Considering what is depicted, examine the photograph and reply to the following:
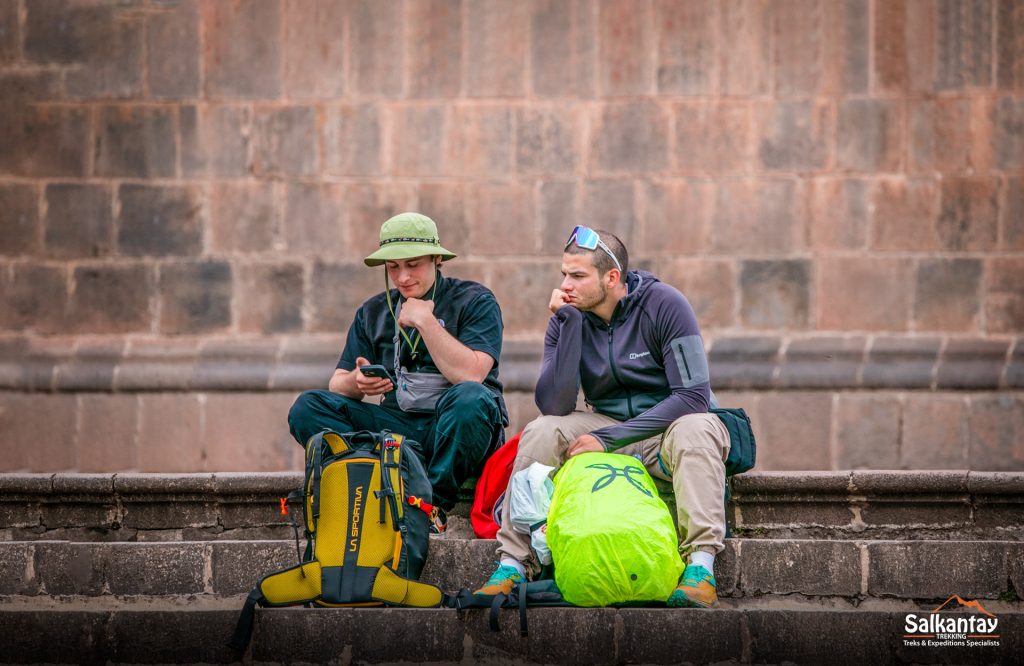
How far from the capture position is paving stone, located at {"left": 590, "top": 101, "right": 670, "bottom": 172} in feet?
27.2

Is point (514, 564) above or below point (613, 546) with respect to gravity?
below

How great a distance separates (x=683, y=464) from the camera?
488cm

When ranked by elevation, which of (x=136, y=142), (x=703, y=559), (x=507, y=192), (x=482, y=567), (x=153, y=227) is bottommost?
(x=482, y=567)

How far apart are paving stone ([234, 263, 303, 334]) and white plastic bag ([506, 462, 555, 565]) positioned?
366 centimetres

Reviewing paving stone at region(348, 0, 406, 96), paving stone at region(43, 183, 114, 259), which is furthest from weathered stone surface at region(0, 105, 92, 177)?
paving stone at region(348, 0, 406, 96)

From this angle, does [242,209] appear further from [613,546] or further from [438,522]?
[613,546]

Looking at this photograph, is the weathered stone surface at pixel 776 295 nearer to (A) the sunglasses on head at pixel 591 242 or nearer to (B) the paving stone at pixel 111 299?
(A) the sunglasses on head at pixel 591 242

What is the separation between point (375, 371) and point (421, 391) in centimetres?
23

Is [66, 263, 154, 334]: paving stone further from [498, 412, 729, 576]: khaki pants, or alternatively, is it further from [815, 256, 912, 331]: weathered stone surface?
[815, 256, 912, 331]: weathered stone surface

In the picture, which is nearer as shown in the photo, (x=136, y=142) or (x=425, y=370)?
(x=425, y=370)

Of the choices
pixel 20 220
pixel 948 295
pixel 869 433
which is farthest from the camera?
pixel 20 220

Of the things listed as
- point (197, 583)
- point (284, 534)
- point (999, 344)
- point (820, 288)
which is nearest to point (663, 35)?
point (820, 288)

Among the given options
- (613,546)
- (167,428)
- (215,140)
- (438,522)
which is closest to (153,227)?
(215,140)

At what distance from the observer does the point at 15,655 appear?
4656 mm
